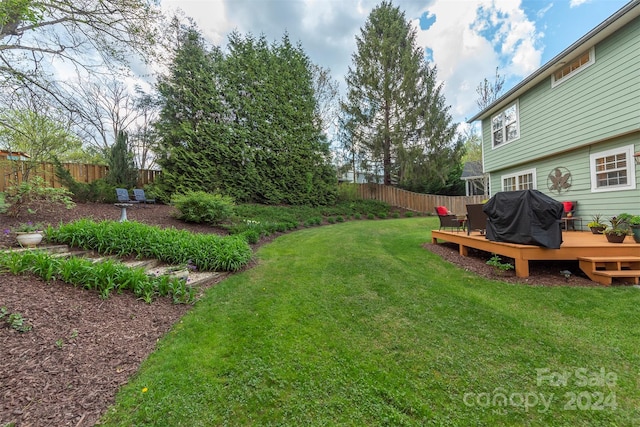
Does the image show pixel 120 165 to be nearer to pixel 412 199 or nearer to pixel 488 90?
pixel 412 199

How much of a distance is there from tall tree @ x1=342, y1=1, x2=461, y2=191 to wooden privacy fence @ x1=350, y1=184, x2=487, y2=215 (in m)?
1.00

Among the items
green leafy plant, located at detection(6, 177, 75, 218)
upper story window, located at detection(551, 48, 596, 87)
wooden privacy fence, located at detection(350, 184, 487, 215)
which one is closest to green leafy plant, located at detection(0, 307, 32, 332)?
green leafy plant, located at detection(6, 177, 75, 218)

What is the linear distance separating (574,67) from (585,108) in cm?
122

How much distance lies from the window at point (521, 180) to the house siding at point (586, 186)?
0.62 ft

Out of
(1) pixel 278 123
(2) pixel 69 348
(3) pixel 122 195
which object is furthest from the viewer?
(1) pixel 278 123

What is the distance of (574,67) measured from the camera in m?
6.68

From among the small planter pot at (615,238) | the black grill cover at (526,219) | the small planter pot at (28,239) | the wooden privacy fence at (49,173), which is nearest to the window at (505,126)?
the small planter pot at (615,238)

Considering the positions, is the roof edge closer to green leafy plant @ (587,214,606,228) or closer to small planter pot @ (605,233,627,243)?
green leafy plant @ (587,214,606,228)

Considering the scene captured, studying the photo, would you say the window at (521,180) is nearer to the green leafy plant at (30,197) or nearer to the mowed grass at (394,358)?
the mowed grass at (394,358)

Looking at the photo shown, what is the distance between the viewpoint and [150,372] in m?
2.13

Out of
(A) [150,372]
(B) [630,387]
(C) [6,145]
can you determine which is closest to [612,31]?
(B) [630,387]

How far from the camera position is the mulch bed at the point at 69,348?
1.71 metres

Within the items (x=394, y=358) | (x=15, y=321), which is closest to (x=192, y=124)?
(x=15, y=321)

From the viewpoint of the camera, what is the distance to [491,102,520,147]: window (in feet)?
29.3
